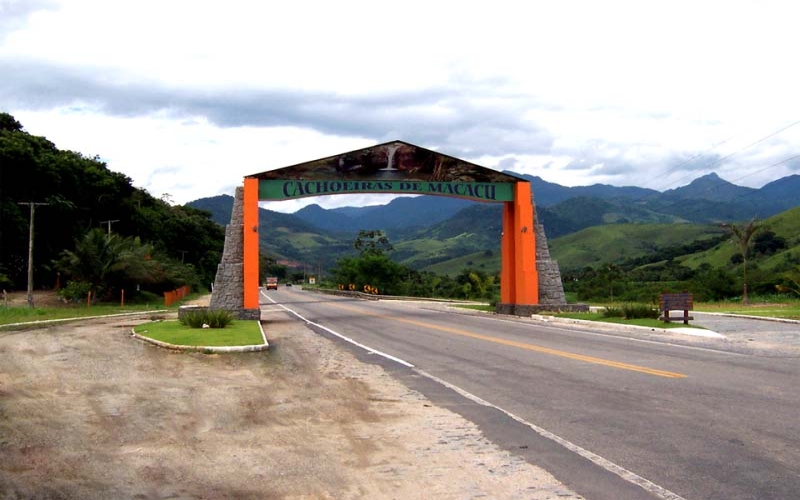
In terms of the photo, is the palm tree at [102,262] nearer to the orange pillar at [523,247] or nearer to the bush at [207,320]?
the bush at [207,320]

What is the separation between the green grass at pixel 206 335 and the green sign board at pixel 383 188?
25.9 ft

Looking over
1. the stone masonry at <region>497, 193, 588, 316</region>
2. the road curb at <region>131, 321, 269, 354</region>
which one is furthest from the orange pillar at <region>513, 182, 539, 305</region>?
the road curb at <region>131, 321, 269, 354</region>

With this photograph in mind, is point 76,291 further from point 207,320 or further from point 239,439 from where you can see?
point 239,439

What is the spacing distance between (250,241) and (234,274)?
4.88 ft

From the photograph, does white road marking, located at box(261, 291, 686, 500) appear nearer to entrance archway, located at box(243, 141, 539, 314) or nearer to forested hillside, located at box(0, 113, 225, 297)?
entrance archway, located at box(243, 141, 539, 314)

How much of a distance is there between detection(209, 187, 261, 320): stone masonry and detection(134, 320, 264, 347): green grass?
5.24 meters

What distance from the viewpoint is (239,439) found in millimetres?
7949

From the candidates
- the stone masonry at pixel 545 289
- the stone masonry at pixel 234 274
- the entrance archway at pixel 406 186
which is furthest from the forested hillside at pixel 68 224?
the stone masonry at pixel 545 289

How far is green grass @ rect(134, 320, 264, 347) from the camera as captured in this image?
60.4 ft

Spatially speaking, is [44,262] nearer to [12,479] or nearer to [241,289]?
[241,289]

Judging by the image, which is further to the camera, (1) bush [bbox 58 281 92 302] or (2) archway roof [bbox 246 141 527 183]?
(1) bush [bbox 58 281 92 302]

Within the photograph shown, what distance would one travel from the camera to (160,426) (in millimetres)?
8586

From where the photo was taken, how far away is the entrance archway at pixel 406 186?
30.1 meters

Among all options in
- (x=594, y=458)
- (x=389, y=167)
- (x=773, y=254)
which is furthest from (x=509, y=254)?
(x=773, y=254)
